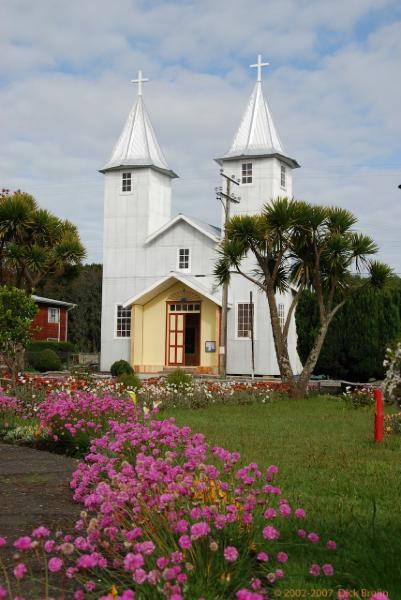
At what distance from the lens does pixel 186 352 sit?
36.6 metres

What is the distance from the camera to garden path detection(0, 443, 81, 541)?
19.7ft

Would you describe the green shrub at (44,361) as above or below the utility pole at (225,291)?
below

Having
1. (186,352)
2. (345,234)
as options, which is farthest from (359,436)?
(186,352)

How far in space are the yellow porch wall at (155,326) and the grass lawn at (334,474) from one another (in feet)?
59.4

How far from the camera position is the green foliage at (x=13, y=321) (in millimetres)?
17203

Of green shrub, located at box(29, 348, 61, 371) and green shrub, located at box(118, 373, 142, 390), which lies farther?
green shrub, located at box(29, 348, 61, 371)

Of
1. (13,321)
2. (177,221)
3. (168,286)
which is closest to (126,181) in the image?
(177,221)

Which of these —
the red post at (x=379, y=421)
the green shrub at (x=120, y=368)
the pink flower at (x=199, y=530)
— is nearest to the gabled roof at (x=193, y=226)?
the green shrub at (x=120, y=368)

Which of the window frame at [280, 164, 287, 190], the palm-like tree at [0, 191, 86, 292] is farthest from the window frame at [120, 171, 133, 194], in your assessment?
the palm-like tree at [0, 191, 86, 292]

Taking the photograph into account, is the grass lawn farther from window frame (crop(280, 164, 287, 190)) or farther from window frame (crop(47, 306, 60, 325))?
window frame (crop(47, 306, 60, 325))

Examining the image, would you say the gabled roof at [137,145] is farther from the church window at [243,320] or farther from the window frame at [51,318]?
the window frame at [51,318]

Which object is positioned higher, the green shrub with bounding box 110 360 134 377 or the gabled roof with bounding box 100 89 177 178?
the gabled roof with bounding box 100 89 177 178

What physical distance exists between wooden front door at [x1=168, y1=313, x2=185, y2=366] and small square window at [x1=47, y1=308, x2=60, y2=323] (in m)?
13.8

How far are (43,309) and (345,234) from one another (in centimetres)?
2918
